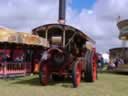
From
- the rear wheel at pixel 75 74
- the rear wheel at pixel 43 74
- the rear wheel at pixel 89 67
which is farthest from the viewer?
Answer: the rear wheel at pixel 89 67

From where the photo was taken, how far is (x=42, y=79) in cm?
1689

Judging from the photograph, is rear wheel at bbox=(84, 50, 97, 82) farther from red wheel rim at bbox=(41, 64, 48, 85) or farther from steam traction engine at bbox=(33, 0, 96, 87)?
red wheel rim at bbox=(41, 64, 48, 85)

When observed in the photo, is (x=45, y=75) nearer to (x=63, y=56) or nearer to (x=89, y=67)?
(x=63, y=56)

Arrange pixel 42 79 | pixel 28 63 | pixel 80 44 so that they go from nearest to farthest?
pixel 42 79, pixel 80 44, pixel 28 63

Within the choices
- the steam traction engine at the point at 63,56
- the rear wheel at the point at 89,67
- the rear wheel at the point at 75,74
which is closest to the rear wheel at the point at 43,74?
the steam traction engine at the point at 63,56

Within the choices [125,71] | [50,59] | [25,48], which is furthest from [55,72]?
[125,71]

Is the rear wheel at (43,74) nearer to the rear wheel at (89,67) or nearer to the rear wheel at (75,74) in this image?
the rear wheel at (75,74)

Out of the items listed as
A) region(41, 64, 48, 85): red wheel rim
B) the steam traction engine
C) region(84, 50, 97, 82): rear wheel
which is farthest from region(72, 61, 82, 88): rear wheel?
region(41, 64, 48, 85): red wheel rim

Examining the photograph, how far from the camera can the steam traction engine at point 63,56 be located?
16922 mm

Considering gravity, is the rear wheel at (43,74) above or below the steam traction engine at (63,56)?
below

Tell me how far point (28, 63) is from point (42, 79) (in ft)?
23.0

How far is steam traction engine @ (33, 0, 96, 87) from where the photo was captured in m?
16.9

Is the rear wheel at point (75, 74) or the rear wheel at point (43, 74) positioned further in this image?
the rear wheel at point (43, 74)

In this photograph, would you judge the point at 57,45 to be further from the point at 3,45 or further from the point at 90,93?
the point at 3,45
